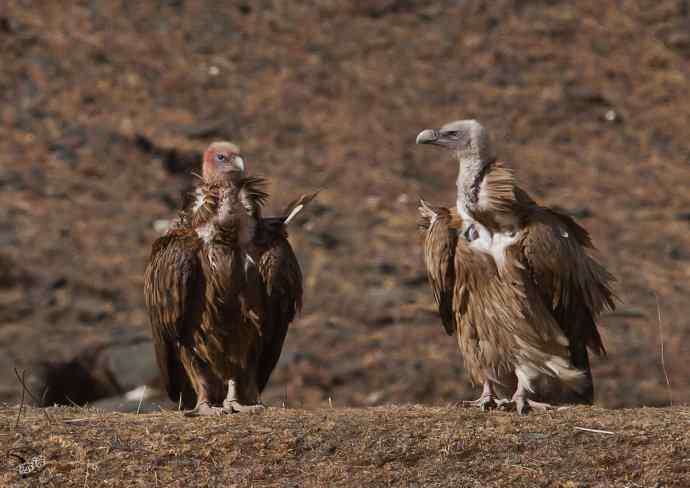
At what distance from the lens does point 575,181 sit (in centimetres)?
Answer: 1809

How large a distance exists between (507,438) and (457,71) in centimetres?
1429

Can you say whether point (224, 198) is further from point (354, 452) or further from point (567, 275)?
point (354, 452)

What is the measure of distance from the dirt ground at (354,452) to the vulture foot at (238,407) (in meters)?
0.72

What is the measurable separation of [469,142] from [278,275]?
4.48ft

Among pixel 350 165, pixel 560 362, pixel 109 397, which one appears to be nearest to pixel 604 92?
pixel 350 165

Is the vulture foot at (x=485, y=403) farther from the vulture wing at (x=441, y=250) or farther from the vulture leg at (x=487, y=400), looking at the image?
the vulture wing at (x=441, y=250)

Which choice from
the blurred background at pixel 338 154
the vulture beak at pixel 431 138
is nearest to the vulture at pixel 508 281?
the vulture beak at pixel 431 138

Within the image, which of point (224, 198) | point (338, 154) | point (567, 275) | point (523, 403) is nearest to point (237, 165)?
point (224, 198)

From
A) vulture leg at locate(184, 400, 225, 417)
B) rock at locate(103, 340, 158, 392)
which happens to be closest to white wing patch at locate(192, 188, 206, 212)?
vulture leg at locate(184, 400, 225, 417)

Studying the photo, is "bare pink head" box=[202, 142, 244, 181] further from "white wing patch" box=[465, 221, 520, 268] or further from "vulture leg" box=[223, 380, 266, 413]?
"white wing patch" box=[465, 221, 520, 268]

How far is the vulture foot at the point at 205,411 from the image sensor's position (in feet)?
22.9

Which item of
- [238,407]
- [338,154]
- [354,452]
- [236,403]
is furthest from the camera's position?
[338,154]

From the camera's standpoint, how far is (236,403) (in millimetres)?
7574

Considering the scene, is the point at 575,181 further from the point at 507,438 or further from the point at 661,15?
the point at 507,438
